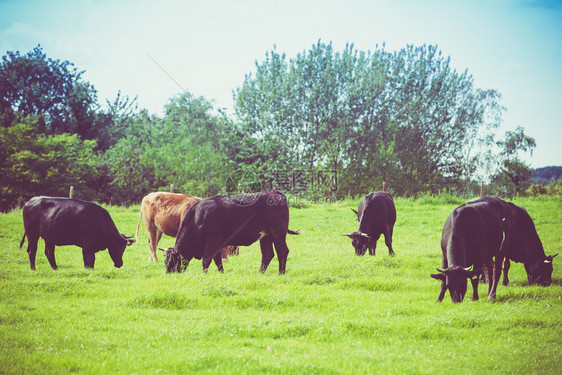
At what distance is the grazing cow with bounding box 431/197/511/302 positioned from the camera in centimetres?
743

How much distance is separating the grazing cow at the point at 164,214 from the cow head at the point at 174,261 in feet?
6.99

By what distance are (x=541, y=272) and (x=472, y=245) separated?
246cm

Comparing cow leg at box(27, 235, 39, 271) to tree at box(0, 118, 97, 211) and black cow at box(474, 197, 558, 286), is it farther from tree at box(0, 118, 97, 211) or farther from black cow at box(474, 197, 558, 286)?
tree at box(0, 118, 97, 211)

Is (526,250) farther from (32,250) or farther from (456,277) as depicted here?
(32,250)

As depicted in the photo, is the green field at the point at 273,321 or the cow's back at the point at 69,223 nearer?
the green field at the point at 273,321

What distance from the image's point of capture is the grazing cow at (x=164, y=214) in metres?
12.5

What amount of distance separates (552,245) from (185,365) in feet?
42.3

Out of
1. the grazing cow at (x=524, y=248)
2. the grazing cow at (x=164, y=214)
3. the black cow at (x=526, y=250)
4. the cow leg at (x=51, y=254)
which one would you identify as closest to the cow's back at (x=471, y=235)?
the grazing cow at (x=524, y=248)

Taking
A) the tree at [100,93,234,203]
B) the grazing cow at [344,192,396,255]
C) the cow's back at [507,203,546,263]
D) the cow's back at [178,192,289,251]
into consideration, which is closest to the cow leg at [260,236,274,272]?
the cow's back at [178,192,289,251]

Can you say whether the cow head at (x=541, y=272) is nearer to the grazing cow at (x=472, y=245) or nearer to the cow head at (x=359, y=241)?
the grazing cow at (x=472, y=245)

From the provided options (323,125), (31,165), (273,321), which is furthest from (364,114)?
(273,321)

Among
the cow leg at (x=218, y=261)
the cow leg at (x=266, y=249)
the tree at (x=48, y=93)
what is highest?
the tree at (x=48, y=93)

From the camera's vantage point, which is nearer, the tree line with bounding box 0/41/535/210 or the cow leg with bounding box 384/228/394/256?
the cow leg with bounding box 384/228/394/256

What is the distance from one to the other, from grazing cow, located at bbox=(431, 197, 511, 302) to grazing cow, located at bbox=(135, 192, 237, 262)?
655cm
